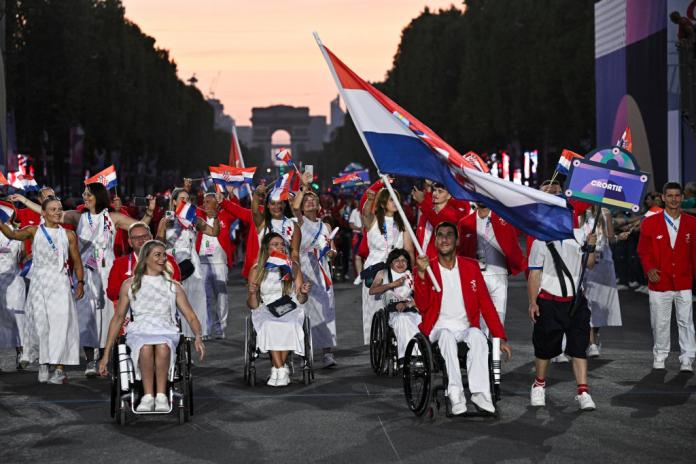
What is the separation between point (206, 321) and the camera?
16.1 meters

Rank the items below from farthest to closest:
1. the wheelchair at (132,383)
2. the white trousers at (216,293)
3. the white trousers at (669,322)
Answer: the white trousers at (216,293), the white trousers at (669,322), the wheelchair at (132,383)

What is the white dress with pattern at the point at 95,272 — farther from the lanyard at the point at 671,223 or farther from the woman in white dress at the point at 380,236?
the lanyard at the point at 671,223

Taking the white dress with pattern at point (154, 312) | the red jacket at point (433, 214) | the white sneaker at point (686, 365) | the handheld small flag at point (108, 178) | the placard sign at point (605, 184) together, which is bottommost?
the white sneaker at point (686, 365)

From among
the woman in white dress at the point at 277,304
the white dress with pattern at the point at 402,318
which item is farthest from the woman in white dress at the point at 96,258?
the white dress with pattern at the point at 402,318

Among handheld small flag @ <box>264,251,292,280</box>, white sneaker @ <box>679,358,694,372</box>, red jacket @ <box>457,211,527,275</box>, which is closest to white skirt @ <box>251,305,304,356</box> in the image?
handheld small flag @ <box>264,251,292,280</box>

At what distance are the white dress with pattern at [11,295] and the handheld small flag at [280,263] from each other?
9.47ft

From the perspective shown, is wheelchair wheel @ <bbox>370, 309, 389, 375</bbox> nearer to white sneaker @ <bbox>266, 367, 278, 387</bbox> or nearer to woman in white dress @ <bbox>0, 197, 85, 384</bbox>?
white sneaker @ <bbox>266, 367, 278, 387</bbox>

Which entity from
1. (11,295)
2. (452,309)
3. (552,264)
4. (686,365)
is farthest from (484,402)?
(11,295)

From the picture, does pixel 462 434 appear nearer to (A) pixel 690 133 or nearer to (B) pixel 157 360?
(B) pixel 157 360

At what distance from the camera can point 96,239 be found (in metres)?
13.3

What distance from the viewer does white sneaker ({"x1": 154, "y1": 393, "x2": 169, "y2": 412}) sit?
9938 mm

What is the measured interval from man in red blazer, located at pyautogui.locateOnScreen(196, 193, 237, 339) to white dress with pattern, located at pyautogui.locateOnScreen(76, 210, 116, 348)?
333 centimetres

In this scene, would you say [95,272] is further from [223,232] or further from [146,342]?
[223,232]

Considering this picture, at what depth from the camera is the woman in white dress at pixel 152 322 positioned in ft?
32.7
